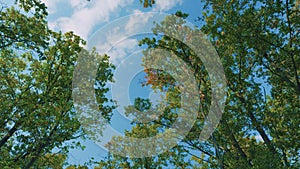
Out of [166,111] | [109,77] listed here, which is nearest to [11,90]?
[109,77]

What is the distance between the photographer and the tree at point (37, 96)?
10.9 m

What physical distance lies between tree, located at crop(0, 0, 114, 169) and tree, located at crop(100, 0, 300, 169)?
425 cm

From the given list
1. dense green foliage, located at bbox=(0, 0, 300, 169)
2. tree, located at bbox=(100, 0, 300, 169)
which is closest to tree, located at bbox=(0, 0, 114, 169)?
dense green foliage, located at bbox=(0, 0, 300, 169)

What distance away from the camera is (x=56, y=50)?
13531 mm

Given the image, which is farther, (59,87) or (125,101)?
(125,101)

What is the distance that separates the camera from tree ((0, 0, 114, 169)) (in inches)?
429

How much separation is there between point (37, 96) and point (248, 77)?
10.5 m

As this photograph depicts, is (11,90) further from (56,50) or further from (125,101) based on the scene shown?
(125,101)

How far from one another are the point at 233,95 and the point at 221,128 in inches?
69.1

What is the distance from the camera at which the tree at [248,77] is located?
34.8ft

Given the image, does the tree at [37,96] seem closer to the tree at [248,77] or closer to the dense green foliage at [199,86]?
the dense green foliage at [199,86]

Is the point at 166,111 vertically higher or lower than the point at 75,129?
higher

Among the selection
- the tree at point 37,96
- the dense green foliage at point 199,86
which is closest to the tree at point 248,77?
the dense green foliage at point 199,86

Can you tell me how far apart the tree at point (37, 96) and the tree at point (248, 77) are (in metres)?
4.25
